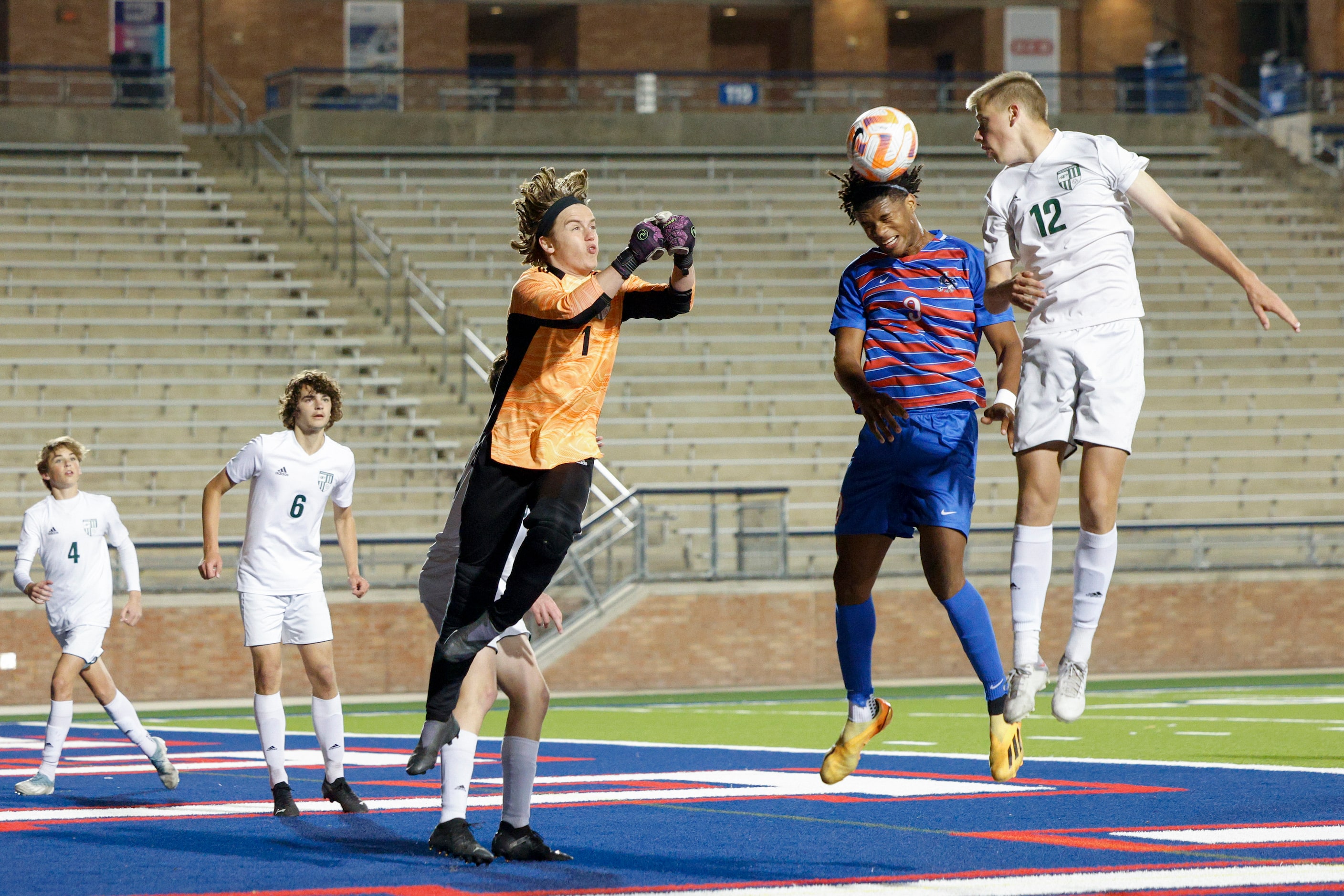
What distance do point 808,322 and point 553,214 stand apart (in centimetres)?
1792

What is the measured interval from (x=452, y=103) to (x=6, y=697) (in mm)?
14033

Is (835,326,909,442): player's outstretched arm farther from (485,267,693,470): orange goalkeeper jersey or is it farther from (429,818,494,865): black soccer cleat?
(429,818,494,865): black soccer cleat

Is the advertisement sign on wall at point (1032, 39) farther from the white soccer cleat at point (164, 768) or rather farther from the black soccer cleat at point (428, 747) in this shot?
the black soccer cleat at point (428, 747)

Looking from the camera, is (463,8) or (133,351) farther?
(463,8)

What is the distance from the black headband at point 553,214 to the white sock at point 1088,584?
2.20 m

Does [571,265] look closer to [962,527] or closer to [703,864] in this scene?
[962,527]

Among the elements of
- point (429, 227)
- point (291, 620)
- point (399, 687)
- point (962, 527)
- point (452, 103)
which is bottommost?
point (399, 687)

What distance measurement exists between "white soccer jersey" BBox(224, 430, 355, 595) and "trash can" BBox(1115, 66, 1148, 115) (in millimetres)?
24572

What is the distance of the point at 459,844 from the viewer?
6188 mm

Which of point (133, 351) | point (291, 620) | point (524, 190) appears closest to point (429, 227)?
point (133, 351)

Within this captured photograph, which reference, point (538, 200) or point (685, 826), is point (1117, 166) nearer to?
point (538, 200)

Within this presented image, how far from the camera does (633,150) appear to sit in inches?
1113

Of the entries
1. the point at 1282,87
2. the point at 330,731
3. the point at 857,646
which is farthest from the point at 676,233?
the point at 1282,87

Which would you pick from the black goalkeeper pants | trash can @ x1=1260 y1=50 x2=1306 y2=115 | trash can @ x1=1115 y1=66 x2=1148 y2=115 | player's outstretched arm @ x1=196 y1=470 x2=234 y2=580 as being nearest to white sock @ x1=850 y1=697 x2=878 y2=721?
the black goalkeeper pants
